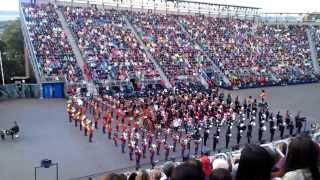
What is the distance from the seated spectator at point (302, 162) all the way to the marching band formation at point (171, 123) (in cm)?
1081

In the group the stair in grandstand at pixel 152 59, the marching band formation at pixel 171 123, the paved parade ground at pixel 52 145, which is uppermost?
the stair in grandstand at pixel 152 59

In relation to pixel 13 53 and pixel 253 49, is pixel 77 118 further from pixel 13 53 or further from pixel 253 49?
pixel 253 49

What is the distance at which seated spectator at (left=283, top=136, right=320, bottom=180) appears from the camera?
10.3 feet

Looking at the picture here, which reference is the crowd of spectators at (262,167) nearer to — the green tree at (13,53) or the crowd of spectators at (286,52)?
the green tree at (13,53)

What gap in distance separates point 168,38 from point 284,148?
98.6 feet

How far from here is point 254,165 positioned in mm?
3049

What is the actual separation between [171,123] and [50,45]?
48.6ft

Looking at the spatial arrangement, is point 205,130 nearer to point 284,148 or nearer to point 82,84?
point 284,148

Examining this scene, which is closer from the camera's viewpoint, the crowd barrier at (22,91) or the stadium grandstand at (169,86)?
the stadium grandstand at (169,86)

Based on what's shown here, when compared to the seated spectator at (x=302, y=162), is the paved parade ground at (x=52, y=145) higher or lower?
lower

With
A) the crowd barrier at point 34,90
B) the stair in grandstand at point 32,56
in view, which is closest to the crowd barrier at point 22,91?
the crowd barrier at point 34,90

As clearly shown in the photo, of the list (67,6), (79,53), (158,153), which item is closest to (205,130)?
(158,153)

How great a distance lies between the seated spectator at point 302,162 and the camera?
3.14 m

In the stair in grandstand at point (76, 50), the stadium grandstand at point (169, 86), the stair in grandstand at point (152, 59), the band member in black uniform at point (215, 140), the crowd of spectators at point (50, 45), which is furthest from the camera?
the stair in grandstand at point (152, 59)
